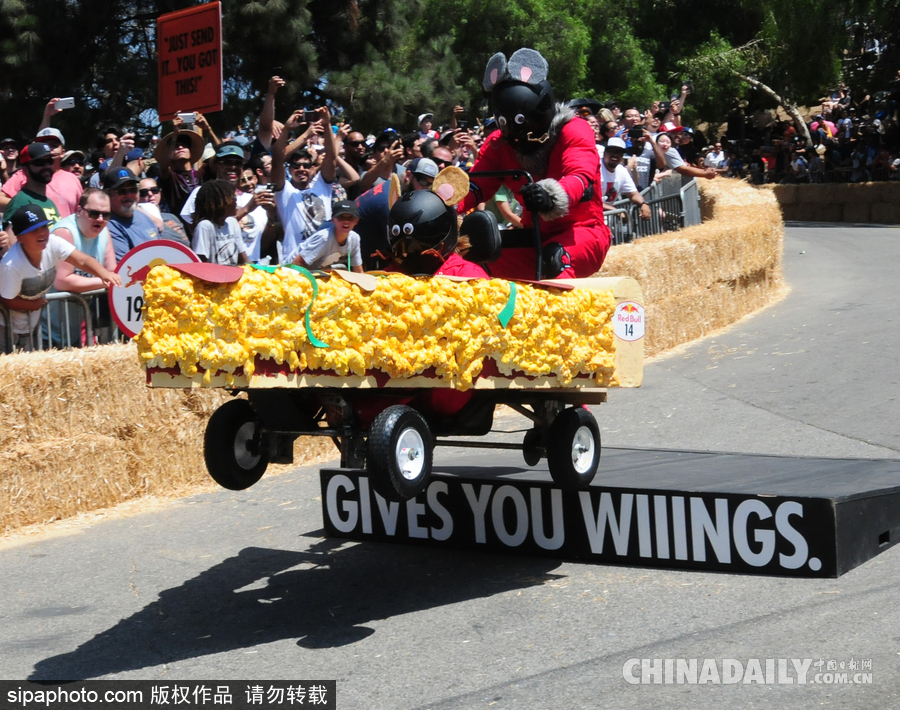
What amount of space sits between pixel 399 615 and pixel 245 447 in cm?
108

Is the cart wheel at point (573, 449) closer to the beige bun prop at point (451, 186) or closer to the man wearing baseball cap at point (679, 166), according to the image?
the beige bun prop at point (451, 186)

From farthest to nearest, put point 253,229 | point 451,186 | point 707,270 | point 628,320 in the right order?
point 707,270 < point 253,229 < point 628,320 < point 451,186

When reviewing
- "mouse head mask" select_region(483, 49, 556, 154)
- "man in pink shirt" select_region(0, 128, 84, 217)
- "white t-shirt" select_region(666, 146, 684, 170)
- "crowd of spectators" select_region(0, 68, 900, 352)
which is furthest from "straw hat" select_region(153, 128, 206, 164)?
"white t-shirt" select_region(666, 146, 684, 170)

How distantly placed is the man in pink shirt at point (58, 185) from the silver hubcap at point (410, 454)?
5669 millimetres

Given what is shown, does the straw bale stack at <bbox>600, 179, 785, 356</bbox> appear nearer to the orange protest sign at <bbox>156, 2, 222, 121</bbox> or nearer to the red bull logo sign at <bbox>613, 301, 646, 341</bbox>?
the orange protest sign at <bbox>156, 2, 222, 121</bbox>

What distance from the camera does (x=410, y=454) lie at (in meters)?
4.82

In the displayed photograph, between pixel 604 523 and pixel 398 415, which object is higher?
pixel 398 415

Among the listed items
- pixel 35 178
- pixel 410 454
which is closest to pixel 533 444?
pixel 410 454

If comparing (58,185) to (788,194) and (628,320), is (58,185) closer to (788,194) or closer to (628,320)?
(628,320)

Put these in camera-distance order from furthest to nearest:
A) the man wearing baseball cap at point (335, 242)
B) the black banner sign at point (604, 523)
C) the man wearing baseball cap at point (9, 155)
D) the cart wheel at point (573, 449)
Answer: the man wearing baseball cap at point (9, 155) < the man wearing baseball cap at point (335, 242) < the cart wheel at point (573, 449) < the black banner sign at point (604, 523)

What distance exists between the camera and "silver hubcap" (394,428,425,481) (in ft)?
15.6

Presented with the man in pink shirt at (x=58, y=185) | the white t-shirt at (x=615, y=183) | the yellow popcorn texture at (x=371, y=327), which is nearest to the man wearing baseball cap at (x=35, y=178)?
the man in pink shirt at (x=58, y=185)

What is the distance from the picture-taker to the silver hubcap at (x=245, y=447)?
5.20 meters

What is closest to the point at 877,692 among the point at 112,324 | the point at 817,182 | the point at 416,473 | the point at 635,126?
the point at 416,473
